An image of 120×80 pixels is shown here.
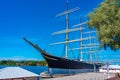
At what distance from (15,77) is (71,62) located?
6439 cm

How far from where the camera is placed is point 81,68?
96.9 m

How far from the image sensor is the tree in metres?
30.7

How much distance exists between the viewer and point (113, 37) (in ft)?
103

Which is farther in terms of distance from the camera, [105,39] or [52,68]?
[52,68]

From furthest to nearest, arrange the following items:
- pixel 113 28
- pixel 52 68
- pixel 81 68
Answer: pixel 81 68 → pixel 52 68 → pixel 113 28

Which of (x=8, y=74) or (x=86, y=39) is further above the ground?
(x=86, y=39)

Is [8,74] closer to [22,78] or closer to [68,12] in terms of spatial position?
[22,78]

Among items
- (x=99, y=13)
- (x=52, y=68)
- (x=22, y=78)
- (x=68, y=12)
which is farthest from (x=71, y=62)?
(x=22, y=78)

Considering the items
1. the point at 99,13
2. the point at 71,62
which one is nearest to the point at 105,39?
the point at 99,13

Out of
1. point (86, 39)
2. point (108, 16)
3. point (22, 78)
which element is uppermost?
point (86, 39)

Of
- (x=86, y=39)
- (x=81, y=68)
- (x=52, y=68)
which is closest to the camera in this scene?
(x=52, y=68)

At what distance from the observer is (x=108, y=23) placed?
31797 millimetres

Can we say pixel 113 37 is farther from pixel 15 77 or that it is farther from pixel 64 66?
pixel 64 66

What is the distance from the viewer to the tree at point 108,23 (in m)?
30.7
